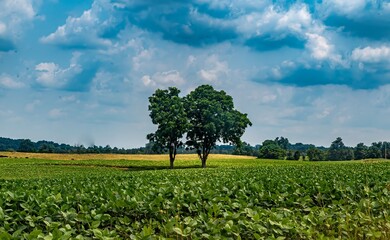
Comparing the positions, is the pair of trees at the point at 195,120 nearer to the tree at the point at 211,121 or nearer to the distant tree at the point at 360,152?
the tree at the point at 211,121

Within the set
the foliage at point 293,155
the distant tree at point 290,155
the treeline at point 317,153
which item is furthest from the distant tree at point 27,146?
the foliage at point 293,155

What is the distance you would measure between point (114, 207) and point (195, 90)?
67.8 m

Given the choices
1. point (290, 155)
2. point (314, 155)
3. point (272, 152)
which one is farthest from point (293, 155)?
point (272, 152)

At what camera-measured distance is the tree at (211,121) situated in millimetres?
71938

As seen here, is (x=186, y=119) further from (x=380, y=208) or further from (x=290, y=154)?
(x=290, y=154)

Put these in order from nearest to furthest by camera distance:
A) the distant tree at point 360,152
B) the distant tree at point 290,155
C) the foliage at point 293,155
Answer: the foliage at point 293,155 → the distant tree at point 290,155 → the distant tree at point 360,152

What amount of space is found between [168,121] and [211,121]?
707cm

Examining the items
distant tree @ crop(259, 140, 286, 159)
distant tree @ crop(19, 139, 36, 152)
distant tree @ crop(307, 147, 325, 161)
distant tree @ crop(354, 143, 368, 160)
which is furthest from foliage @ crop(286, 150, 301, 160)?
distant tree @ crop(19, 139, 36, 152)

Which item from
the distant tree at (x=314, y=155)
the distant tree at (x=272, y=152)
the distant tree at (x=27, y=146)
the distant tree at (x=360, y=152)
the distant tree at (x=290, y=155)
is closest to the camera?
the distant tree at (x=272, y=152)

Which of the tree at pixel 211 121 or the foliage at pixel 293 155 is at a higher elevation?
the tree at pixel 211 121

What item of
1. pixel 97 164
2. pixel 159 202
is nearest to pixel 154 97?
pixel 97 164

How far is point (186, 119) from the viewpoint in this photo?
70812 mm

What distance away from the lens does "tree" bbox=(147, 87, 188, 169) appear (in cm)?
6994

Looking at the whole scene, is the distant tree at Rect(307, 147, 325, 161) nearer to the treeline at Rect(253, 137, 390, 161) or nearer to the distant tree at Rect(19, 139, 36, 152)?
the treeline at Rect(253, 137, 390, 161)
